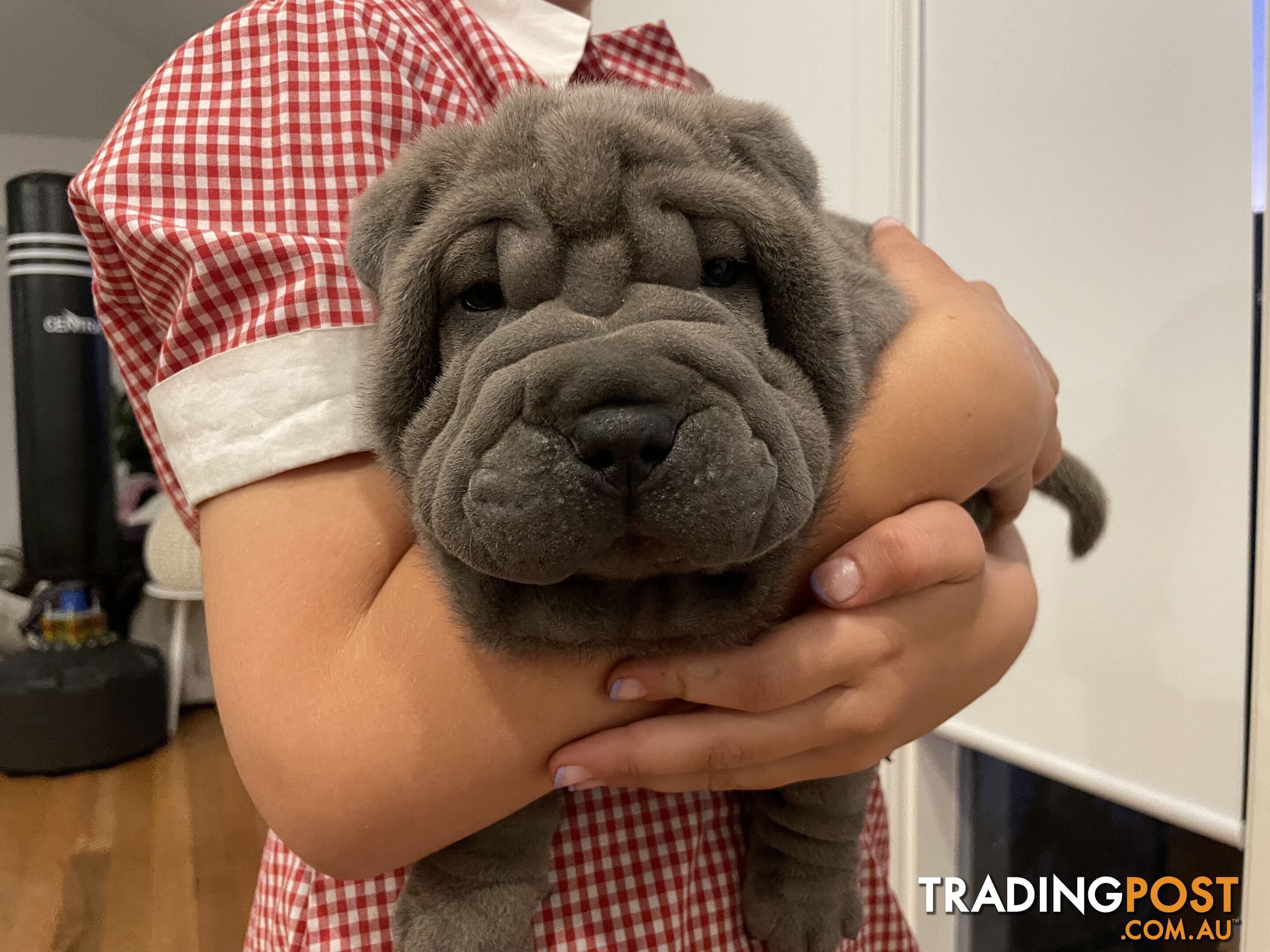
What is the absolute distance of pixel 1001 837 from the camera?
1.57 metres

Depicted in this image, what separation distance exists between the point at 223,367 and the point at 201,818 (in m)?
1.52

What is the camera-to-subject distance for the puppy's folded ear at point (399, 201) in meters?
0.46

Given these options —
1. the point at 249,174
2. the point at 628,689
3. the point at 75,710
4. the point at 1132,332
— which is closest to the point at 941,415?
the point at 628,689

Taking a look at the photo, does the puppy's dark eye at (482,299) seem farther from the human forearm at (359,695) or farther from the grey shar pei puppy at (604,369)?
the human forearm at (359,695)

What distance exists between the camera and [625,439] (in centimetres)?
36

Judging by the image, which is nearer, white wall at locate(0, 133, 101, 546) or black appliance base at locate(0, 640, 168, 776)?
black appliance base at locate(0, 640, 168, 776)

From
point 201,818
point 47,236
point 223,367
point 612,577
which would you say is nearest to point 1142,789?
point 612,577

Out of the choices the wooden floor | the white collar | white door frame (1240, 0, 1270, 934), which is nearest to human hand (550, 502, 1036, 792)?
the white collar

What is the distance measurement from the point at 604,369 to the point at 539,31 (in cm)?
54

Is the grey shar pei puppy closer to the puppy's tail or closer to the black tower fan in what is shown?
the puppy's tail

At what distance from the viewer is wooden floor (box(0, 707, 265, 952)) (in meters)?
1.38

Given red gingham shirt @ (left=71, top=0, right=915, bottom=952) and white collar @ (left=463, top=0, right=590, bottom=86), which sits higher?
white collar @ (left=463, top=0, right=590, bottom=86)

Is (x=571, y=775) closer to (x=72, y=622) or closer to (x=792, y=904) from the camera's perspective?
(x=792, y=904)

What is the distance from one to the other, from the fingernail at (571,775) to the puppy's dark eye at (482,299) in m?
0.27
